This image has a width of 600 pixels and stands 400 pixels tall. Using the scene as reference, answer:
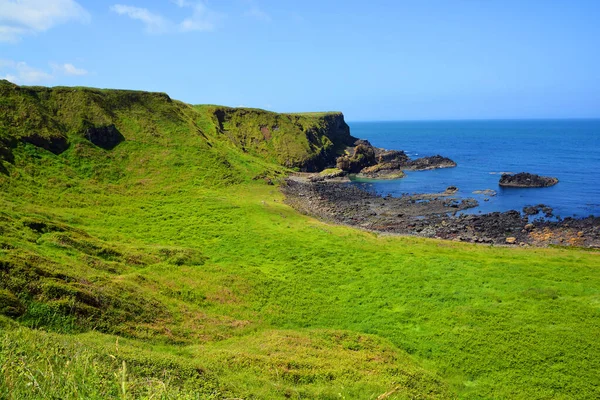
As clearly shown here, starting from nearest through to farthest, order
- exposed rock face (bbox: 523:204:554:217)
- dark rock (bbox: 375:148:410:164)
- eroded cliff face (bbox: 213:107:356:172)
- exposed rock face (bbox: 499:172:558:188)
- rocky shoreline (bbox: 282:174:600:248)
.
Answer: rocky shoreline (bbox: 282:174:600:248) < exposed rock face (bbox: 523:204:554:217) < exposed rock face (bbox: 499:172:558:188) < eroded cliff face (bbox: 213:107:356:172) < dark rock (bbox: 375:148:410:164)

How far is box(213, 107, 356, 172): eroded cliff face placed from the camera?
10775 cm

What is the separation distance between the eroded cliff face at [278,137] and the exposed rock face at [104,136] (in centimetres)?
3251

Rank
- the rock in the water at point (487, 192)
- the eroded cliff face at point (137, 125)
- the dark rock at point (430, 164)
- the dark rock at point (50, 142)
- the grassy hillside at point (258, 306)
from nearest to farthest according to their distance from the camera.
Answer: the grassy hillside at point (258, 306)
the dark rock at point (50, 142)
the eroded cliff face at point (137, 125)
the rock in the water at point (487, 192)
the dark rock at point (430, 164)

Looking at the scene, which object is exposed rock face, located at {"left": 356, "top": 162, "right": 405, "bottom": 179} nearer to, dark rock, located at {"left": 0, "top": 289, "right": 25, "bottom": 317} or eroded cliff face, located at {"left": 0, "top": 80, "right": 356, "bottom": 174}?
eroded cliff face, located at {"left": 0, "top": 80, "right": 356, "bottom": 174}

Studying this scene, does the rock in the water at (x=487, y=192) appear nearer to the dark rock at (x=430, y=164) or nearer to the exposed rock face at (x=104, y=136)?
the dark rock at (x=430, y=164)

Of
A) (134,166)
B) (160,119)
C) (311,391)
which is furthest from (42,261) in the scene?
(160,119)

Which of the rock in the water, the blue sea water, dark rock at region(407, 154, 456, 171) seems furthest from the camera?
dark rock at region(407, 154, 456, 171)

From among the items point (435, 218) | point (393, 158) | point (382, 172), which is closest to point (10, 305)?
point (435, 218)

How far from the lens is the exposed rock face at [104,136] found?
67750 mm

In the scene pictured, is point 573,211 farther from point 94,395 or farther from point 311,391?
point 94,395

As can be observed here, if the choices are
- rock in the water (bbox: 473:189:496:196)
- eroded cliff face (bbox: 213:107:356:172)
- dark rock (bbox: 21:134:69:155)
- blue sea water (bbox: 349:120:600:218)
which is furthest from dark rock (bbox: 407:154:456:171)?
dark rock (bbox: 21:134:69:155)

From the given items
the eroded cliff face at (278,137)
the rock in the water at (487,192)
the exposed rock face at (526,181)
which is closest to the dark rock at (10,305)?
the eroded cliff face at (278,137)

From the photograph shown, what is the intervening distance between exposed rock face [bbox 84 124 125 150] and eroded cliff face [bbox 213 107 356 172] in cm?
3251

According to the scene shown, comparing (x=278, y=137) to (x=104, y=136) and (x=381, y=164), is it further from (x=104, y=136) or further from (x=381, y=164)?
(x=104, y=136)
